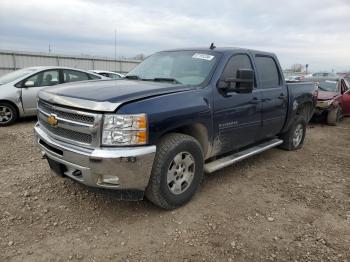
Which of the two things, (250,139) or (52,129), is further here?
(250,139)

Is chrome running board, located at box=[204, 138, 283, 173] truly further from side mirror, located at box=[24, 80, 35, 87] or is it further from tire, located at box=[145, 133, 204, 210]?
side mirror, located at box=[24, 80, 35, 87]

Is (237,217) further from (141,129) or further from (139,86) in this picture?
(139,86)

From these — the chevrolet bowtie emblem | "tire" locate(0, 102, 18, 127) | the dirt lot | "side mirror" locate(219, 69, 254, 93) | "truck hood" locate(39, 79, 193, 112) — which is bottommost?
the dirt lot

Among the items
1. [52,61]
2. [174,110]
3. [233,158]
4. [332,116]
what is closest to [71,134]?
[174,110]

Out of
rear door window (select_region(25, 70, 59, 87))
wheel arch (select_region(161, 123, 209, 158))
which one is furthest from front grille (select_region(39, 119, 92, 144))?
rear door window (select_region(25, 70, 59, 87))

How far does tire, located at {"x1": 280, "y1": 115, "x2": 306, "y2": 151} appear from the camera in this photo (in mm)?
6203

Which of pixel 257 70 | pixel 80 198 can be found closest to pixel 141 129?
pixel 80 198

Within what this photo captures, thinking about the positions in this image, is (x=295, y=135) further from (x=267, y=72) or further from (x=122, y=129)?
(x=122, y=129)

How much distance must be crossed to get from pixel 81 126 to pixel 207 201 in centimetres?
186

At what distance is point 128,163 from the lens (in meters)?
3.00

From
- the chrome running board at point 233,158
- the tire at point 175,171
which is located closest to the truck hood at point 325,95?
the chrome running board at point 233,158

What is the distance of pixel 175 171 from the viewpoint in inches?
142

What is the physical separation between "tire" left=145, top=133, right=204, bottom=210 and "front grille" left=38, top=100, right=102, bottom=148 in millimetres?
710

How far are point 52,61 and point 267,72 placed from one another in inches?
704
